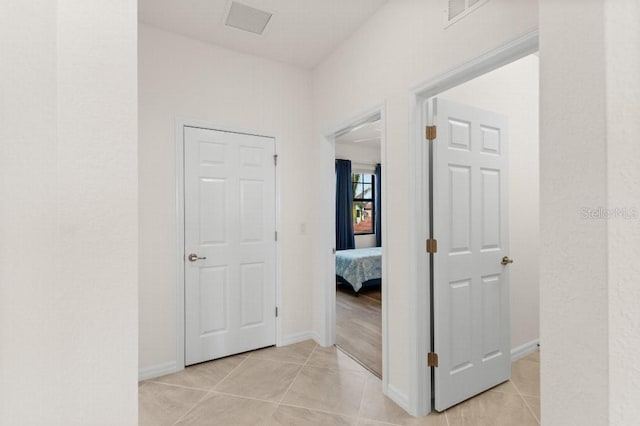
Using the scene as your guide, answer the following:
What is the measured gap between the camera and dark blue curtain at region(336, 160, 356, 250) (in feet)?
20.5

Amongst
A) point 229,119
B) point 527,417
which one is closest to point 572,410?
point 527,417

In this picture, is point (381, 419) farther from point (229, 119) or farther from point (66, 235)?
point (229, 119)

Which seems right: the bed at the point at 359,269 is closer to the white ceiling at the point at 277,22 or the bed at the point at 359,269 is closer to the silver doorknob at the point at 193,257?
the silver doorknob at the point at 193,257

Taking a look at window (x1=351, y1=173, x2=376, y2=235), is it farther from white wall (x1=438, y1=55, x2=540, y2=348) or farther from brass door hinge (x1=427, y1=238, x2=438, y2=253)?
brass door hinge (x1=427, y1=238, x2=438, y2=253)

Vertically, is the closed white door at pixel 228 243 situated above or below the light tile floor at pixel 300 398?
above

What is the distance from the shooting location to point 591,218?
0.62 metres

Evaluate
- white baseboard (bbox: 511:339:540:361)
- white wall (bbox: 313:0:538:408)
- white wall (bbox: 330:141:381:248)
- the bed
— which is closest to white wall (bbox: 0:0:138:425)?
white wall (bbox: 313:0:538:408)

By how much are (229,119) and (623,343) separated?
2.89 metres

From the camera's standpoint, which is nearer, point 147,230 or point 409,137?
point 409,137

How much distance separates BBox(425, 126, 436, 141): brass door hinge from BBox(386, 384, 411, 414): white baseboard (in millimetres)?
1721

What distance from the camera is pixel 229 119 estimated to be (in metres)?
2.81

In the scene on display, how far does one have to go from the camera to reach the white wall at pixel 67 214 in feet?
1.63

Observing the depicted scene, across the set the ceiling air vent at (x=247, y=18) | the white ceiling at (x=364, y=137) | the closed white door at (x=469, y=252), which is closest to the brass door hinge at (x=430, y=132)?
the closed white door at (x=469, y=252)

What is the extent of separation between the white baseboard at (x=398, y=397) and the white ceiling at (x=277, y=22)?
2.79 meters
